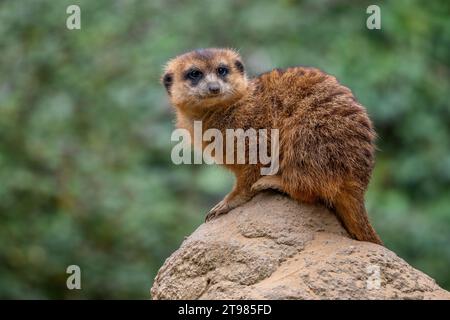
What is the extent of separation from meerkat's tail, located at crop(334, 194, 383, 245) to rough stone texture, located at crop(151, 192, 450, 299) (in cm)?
6

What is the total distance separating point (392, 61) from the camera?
1217cm

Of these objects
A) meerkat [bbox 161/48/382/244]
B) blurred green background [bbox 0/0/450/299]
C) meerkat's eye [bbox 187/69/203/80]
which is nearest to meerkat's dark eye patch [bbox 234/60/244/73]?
meerkat's eye [bbox 187/69/203/80]

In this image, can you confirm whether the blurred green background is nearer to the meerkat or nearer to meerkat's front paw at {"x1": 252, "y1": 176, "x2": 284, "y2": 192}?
the meerkat

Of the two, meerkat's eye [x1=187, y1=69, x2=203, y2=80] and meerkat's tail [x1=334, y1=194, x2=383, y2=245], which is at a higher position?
meerkat's eye [x1=187, y1=69, x2=203, y2=80]

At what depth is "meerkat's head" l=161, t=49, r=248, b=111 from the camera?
696cm

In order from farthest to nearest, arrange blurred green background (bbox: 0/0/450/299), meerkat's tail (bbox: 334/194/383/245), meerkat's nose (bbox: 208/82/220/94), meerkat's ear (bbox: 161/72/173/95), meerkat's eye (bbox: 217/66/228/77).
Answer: blurred green background (bbox: 0/0/450/299)
meerkat's ear (bbox: 161/72/173/95)
meerkat's eye (bbox: 217/66/228/77)
meerkat's nose (bbox: 208/82/220/94)
meerkat's tail (bbox: 334/194/383/245)

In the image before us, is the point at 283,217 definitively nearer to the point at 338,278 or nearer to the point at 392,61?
the point at 338,278

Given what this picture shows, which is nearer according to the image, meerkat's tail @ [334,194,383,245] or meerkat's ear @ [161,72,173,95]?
meerkat's tail @ [334,194,383,245]

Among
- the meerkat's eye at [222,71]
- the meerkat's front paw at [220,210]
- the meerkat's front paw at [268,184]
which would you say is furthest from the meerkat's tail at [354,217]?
the meerkat's eye at [222,71]

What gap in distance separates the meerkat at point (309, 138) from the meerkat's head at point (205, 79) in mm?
23

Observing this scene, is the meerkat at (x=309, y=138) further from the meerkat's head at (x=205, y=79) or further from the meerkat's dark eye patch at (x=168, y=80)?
the meerkat's dark eye patch at (x=168, y=80)

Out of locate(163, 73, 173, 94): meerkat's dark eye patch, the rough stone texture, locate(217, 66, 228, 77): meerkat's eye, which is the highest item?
locate(163, 73, 173, 94): meerkat's dark eye patch

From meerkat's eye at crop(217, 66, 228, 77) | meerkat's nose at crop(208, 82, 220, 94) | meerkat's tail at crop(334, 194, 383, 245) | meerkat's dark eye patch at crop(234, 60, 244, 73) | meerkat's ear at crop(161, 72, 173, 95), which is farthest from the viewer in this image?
meerkat's ear at crop(161, 72, 173, 95)

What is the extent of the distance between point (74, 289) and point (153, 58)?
9.80ft
